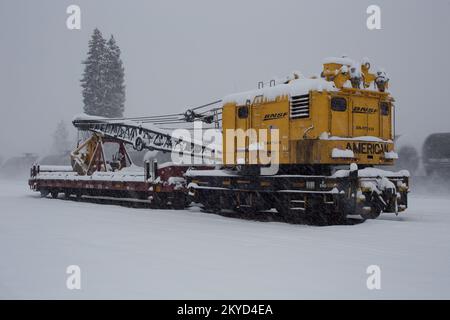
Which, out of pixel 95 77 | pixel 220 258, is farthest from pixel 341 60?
pixel 95 77

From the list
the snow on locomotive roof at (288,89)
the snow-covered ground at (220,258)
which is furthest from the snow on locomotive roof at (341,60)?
the snow-covered ground at (220,258)

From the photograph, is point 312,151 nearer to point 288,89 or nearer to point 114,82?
point 288,89

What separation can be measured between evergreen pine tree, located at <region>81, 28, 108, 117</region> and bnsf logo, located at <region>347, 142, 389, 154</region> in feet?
125

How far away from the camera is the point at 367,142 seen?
43.0 ft

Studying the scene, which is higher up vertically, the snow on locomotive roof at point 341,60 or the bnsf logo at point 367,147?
the snow on locomotive roof at point 341,60

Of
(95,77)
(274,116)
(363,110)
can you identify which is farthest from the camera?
(95,77)

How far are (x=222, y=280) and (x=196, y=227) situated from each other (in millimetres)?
5459

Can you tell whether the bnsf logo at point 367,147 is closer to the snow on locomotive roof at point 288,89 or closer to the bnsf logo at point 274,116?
the snow on locomotive roof at point 288,89

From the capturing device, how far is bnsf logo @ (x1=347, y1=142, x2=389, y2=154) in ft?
42.1

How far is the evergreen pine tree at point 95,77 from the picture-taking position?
48125 millimetres

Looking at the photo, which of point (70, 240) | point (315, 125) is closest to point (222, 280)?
point (70, 240)

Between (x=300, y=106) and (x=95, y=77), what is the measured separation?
3884cm

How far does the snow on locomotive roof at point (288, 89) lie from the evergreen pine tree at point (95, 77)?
115 ft

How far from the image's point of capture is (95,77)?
48.5 metres
